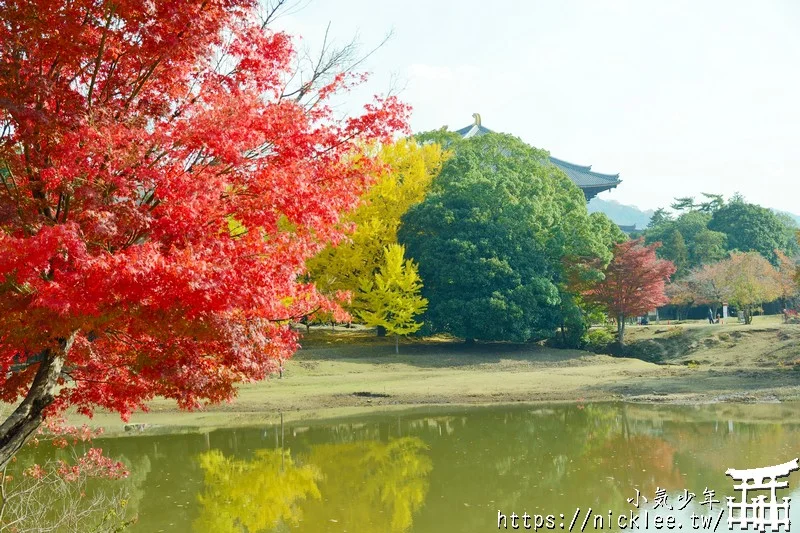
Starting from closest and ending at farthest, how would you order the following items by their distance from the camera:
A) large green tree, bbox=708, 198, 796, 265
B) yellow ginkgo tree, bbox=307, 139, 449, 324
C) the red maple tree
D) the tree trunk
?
the red maple tree < the tree trunk < yellow ginkgo tree, bbox=307, 139, 449, 324 < large green tree, bbox=708, 198, 796, 265

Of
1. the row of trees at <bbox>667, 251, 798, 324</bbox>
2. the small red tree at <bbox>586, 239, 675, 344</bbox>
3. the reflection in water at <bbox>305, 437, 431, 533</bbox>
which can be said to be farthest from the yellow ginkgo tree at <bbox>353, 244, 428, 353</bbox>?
the row of trees at <bbox>667, 251, 798, 324</bbox>

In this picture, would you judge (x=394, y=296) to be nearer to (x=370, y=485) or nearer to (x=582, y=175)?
(x=370, y=485)

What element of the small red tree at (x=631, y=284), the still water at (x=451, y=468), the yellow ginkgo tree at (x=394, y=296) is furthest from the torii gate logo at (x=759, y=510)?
the small red tree at (x=631, y=284)

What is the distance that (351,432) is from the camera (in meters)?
17.8

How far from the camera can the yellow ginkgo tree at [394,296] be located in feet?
98.2

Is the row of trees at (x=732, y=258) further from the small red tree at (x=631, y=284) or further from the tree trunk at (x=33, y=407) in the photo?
the tree trunk at (x=33, y=407)

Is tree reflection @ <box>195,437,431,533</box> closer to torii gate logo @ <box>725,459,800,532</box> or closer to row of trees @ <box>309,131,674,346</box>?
torii gate logo @ <box>725,459,800,532</box>

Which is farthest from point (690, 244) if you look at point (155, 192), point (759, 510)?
point (155, 192)

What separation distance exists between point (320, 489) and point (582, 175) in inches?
1615

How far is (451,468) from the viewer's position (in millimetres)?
13414

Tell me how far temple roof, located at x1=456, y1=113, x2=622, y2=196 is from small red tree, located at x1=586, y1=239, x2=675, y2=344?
15.1 metres

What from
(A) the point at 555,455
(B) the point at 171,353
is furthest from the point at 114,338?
(A) the point at 555,455

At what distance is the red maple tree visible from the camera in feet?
18.2

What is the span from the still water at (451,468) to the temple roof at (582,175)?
2940cm
